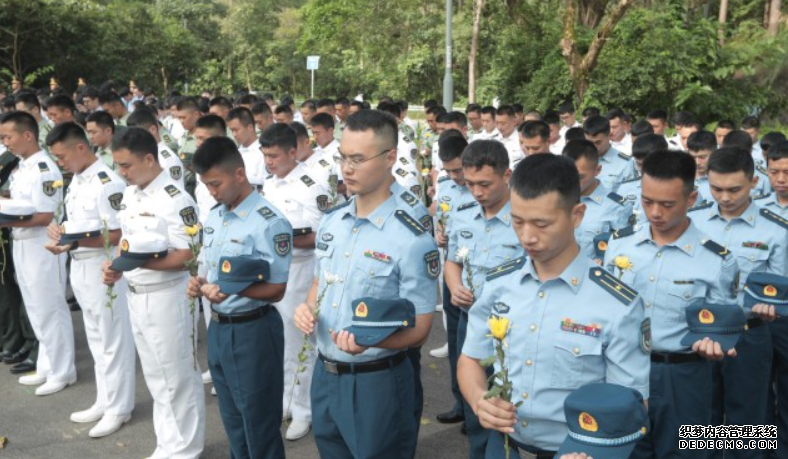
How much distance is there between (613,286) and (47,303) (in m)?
5.24

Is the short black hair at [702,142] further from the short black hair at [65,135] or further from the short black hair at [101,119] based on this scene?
the short black hair at [101,119]

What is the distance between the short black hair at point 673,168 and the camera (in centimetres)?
376

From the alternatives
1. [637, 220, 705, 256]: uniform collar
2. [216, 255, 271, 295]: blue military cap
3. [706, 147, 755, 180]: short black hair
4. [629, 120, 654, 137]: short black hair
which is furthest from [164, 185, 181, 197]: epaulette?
[629, 120, 654, 137]: short black hair

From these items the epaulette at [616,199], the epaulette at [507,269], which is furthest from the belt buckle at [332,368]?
the epaulette at [616,199]

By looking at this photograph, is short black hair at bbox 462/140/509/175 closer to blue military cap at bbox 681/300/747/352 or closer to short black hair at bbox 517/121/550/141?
blue military cap at bbox 681/300/747/352

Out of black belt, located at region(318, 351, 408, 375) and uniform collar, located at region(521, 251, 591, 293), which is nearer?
uniform collar, located at region(521, 251, 591, 293)

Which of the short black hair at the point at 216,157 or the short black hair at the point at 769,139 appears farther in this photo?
the short black hair at the point at 769,139

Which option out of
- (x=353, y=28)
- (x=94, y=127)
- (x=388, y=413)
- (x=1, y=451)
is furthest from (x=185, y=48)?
(x=388, y=413)

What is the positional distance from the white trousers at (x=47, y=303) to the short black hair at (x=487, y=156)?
12.6 ft

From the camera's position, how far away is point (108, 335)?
220 inches

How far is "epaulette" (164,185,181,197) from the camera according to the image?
15.7ft

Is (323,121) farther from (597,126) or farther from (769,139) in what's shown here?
(769,139)

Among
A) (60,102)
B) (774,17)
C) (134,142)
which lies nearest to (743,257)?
(134,142)

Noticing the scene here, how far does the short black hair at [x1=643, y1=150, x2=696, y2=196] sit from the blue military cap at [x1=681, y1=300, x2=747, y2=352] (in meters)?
0.62
